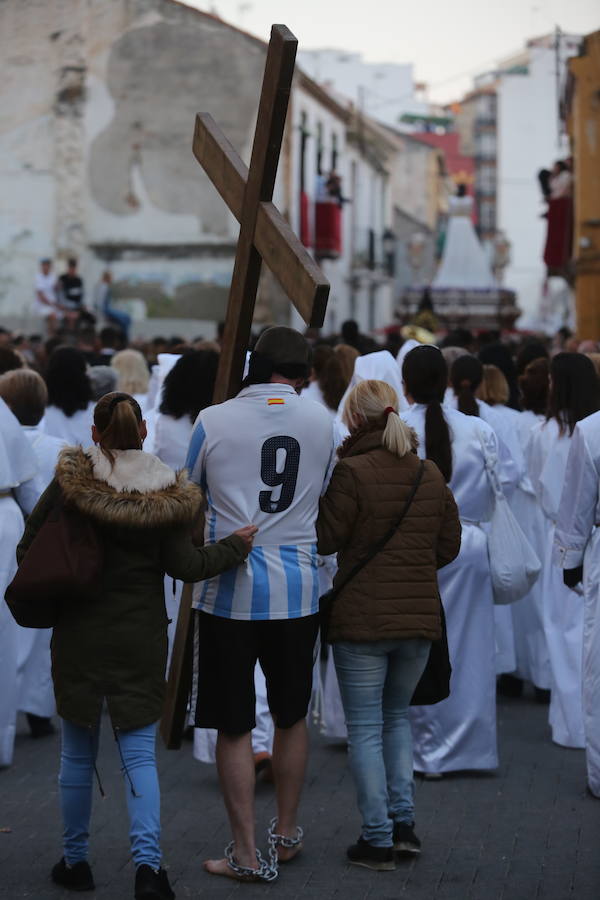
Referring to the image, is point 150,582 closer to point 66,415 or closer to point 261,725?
point 261,725

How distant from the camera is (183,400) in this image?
300 inches

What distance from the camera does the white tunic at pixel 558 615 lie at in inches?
304

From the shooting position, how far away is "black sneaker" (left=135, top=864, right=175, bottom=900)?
4977 mm

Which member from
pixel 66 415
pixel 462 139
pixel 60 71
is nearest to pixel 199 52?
pixel 60 71

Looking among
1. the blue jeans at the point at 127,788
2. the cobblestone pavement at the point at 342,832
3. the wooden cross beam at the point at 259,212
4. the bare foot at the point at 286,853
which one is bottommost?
the cobblestone pavement at the point at 342,832

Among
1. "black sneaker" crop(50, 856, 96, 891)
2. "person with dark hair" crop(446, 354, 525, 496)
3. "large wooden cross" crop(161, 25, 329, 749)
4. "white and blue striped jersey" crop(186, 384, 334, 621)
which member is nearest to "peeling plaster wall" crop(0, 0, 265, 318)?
"person with dark hair" crop(446, 354, 525, 496)

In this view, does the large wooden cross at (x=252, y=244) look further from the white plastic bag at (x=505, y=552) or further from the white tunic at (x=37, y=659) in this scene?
the white tunic at (x=37, y=659)

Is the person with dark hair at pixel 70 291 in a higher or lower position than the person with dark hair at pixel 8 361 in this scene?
higher

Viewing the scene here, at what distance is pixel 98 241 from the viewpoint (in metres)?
31.1

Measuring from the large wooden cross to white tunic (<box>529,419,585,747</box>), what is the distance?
2.54m

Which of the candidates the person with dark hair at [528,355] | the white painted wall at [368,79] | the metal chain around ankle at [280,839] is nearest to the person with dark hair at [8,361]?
the person with dark hair at [528,355]

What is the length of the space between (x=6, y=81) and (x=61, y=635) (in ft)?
88.9

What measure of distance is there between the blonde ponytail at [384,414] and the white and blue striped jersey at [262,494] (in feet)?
1.11

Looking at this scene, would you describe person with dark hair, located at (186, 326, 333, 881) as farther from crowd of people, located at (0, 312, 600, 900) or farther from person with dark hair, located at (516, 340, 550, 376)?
person with dark hair, located at (516, 340, 550, 376)
